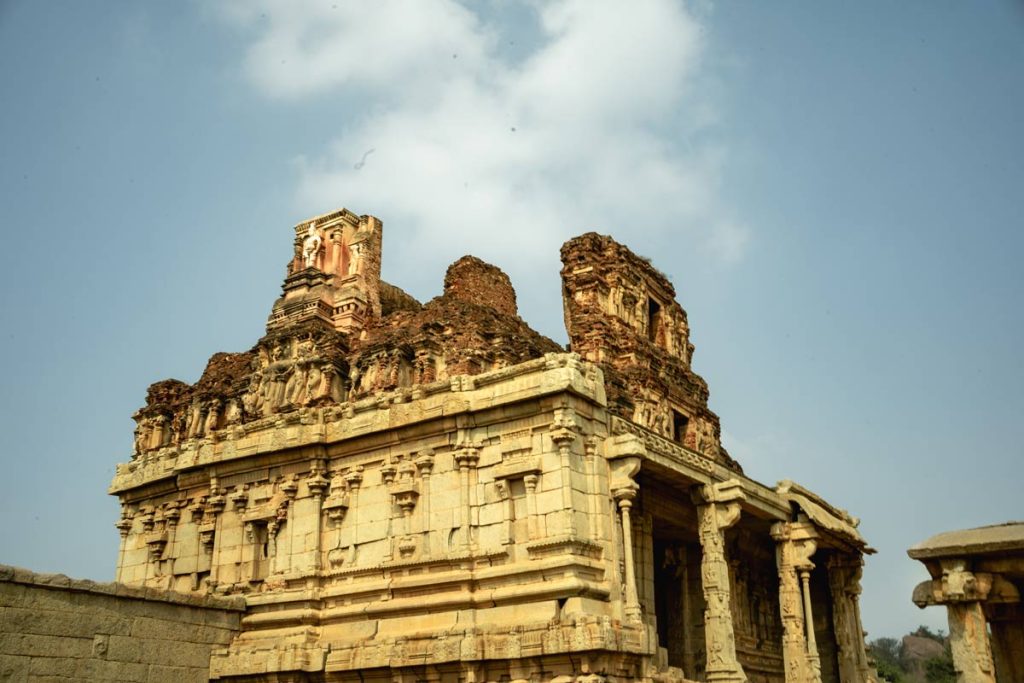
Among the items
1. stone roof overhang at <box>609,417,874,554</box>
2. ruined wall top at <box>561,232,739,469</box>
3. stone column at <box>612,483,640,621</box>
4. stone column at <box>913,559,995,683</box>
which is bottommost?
stone column at <box>913,559,995,683</box>

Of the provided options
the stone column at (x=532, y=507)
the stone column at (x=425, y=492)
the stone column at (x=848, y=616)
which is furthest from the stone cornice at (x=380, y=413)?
the stone column at (x=848, y=616)

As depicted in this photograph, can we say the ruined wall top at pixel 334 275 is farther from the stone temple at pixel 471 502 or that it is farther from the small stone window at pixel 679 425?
the small stone window at pixel 679 425

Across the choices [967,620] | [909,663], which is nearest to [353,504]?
[967,620]

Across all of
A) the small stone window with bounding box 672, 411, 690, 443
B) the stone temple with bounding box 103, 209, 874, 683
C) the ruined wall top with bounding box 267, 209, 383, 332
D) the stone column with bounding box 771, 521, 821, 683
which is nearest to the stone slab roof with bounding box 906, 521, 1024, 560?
the stone temple with bounding box 103, 209, 874, 683

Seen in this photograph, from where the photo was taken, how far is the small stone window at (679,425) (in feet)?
81.7

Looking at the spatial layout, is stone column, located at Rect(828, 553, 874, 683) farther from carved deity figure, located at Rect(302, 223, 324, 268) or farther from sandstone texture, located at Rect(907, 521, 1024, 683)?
carved deity figure, located at Rect(302, 223, 324, 268)

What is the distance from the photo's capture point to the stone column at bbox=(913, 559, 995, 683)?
12414mm

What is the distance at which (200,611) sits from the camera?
1812cm

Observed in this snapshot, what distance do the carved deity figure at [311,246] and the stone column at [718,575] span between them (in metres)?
12.0

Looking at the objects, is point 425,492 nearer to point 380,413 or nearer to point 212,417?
point 380,413

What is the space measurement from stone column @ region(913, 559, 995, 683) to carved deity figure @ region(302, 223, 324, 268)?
17.1 m

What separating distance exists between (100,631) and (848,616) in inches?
632

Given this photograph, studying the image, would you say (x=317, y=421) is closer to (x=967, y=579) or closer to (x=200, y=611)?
(x=200, y=611)

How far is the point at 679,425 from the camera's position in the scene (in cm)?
2523
